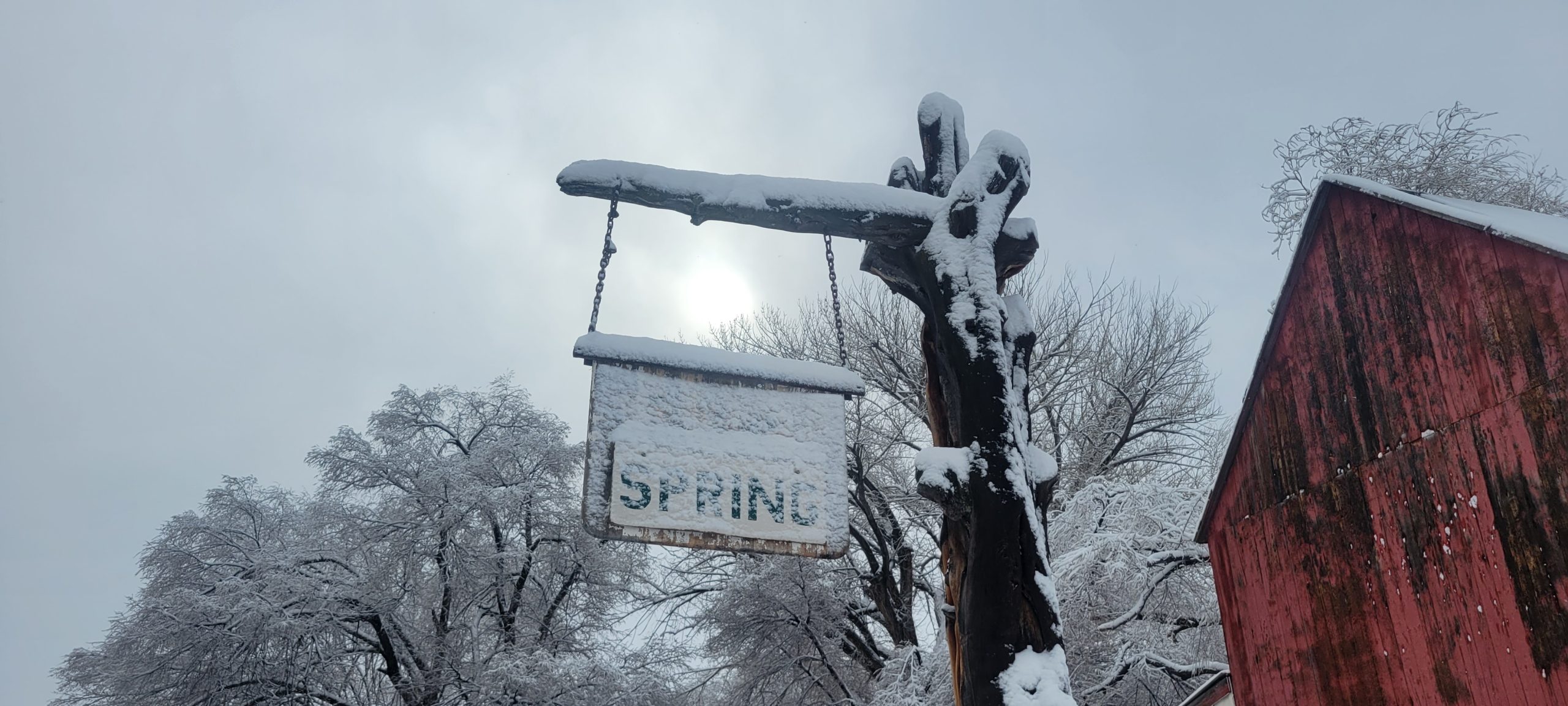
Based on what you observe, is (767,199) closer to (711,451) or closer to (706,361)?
(706,361)

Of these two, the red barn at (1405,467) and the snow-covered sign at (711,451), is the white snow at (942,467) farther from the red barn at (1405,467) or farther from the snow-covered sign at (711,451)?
the red barn at (1405,467)

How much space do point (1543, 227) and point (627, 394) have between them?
6.31 m

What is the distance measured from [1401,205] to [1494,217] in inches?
26.6

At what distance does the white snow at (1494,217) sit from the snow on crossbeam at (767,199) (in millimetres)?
4225

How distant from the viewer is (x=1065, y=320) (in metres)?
19.6

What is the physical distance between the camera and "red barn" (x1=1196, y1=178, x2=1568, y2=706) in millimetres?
5988

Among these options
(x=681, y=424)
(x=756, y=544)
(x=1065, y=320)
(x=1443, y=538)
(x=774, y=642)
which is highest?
(x=1065, y=320)

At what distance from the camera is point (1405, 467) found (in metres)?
6.91

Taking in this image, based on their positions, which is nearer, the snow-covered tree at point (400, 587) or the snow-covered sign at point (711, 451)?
the snow-covered sign at point (711, 451)

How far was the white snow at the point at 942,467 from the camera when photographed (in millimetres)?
3508

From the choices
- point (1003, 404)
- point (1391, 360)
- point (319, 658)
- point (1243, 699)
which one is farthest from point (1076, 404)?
point (1003, 404)

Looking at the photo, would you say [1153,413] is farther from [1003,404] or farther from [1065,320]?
[1003,404]

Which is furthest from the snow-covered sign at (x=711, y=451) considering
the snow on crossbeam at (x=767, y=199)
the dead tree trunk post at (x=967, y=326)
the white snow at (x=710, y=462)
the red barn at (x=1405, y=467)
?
the red barn at (x=1405, y=467)

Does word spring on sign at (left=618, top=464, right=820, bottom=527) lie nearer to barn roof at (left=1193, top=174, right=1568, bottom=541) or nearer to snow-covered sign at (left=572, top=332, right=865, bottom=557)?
snow-covered sign at (left=572, top=332, right=865, bottom=557)
